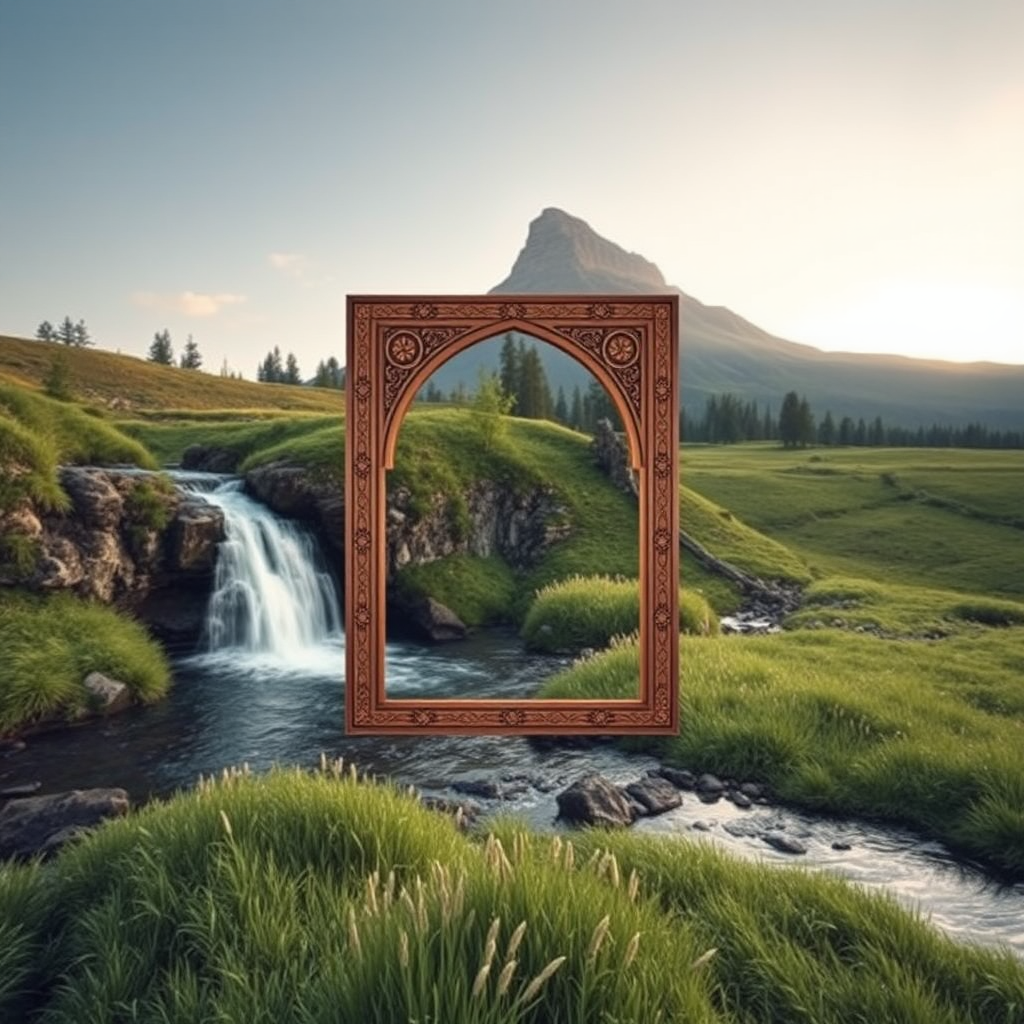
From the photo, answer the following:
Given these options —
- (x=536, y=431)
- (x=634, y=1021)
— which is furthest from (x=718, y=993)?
(x=536, y=431)

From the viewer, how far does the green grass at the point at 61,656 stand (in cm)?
1405

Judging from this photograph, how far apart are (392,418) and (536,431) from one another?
3196 centimetres

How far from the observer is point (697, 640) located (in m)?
17.1

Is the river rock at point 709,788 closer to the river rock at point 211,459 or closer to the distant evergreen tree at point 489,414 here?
the distant evergreen tree at point 489,414

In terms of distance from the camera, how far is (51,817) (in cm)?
956

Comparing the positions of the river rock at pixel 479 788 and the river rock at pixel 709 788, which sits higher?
the river rock at pixel 709 788

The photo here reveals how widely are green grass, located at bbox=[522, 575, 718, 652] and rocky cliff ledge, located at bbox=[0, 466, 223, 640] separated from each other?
10324 mm

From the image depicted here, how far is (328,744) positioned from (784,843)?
8.26m

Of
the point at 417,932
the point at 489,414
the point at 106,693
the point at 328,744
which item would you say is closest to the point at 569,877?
the point at 417,932

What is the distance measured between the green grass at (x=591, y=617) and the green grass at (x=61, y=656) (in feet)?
33.7

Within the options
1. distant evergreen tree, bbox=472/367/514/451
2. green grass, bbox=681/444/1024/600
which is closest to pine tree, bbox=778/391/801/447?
green grass, bbox=681/444/1024/600

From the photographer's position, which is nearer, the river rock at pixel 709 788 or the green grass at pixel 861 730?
the green grass at pixel 861 730

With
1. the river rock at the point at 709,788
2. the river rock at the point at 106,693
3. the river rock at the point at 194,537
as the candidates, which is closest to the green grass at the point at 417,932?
the river rock at the point at 709,788

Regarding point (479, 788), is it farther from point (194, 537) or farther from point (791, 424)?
point (791, 424)
